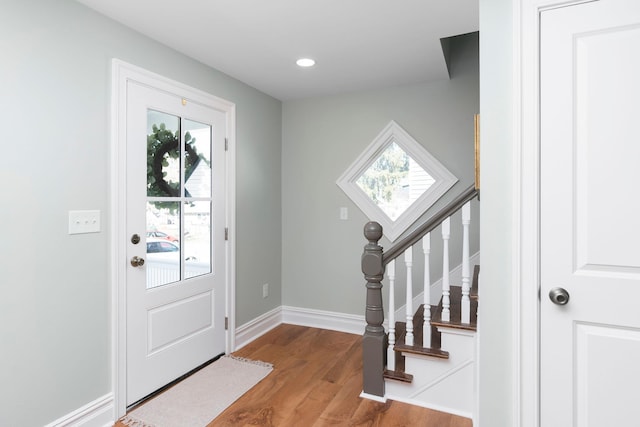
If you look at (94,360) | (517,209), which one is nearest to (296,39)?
(517,209)

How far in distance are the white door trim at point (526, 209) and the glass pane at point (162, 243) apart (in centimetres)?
208

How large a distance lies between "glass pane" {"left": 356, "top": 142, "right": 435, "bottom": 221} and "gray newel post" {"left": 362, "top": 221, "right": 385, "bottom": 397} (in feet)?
3.65

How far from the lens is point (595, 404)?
1304mm

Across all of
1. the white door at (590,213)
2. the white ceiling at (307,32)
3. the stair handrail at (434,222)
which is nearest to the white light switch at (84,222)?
the white ceiling at (307,32)

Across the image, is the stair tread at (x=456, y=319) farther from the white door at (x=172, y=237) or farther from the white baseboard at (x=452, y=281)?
the white door at (x=172, y=237)

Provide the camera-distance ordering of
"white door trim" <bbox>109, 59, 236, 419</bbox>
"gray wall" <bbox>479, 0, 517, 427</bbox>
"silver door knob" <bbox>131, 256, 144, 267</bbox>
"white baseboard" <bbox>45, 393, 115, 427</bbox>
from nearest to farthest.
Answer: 1. "gray wall" <bbox>479, 0, 517, 427</bbox>
2. "white baseboard" <bbox>45, 393, 115, 427</bbox>
3. "white door trim" <bbox>109, 59, 236, 419</bbox>
4. "silver door knob" <bbox>131, 256, 144, 267</bbox>

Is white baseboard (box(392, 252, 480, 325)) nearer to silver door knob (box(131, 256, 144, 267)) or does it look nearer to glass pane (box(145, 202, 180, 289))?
glass pane (box(145, 202, 180, 289))

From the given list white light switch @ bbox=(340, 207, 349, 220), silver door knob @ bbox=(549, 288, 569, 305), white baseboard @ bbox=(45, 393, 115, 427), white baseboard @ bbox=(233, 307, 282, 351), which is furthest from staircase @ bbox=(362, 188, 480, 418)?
white baseboard @ bbox=(45, 393, 115, 427)

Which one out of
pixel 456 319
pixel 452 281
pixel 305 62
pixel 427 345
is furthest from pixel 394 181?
pixel 427 345

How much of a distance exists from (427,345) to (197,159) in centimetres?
206

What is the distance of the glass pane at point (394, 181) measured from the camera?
3230mm

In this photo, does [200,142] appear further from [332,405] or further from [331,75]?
[332,405]

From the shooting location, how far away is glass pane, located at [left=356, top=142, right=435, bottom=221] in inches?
127

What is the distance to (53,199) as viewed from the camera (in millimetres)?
1757
